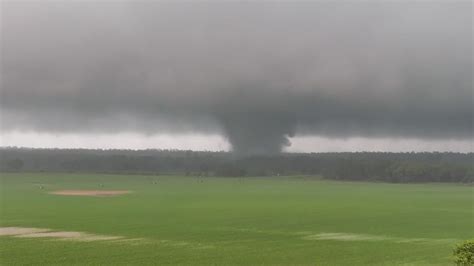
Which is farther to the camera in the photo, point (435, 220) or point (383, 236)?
point (435, 220)

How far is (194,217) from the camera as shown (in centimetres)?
7469

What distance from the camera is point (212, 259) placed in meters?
42.2

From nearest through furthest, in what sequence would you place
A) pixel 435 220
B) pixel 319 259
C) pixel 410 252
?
pixel 319 259 < pixel 410 252 < pixel 435 220

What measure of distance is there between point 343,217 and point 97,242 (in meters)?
37.0

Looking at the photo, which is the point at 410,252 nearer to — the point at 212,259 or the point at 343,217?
the point at 212,259

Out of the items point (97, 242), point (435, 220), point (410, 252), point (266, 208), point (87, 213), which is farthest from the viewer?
point (266, 208)

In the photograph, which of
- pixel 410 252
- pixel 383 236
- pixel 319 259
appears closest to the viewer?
pixel 319 259

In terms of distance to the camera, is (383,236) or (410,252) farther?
(383,236)

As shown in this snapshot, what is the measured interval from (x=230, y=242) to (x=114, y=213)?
107 ft

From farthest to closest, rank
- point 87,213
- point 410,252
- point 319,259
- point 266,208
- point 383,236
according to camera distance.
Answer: point 266,208, point 87,213, point 383,236, point 410,252, point 319,259

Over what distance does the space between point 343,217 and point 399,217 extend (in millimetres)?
8515

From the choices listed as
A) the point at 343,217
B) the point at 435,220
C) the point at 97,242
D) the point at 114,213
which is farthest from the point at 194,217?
the point at 435,220

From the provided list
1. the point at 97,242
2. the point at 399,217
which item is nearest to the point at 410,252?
the point at 97,242

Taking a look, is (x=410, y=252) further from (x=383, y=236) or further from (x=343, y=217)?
(x=343, y=217)
